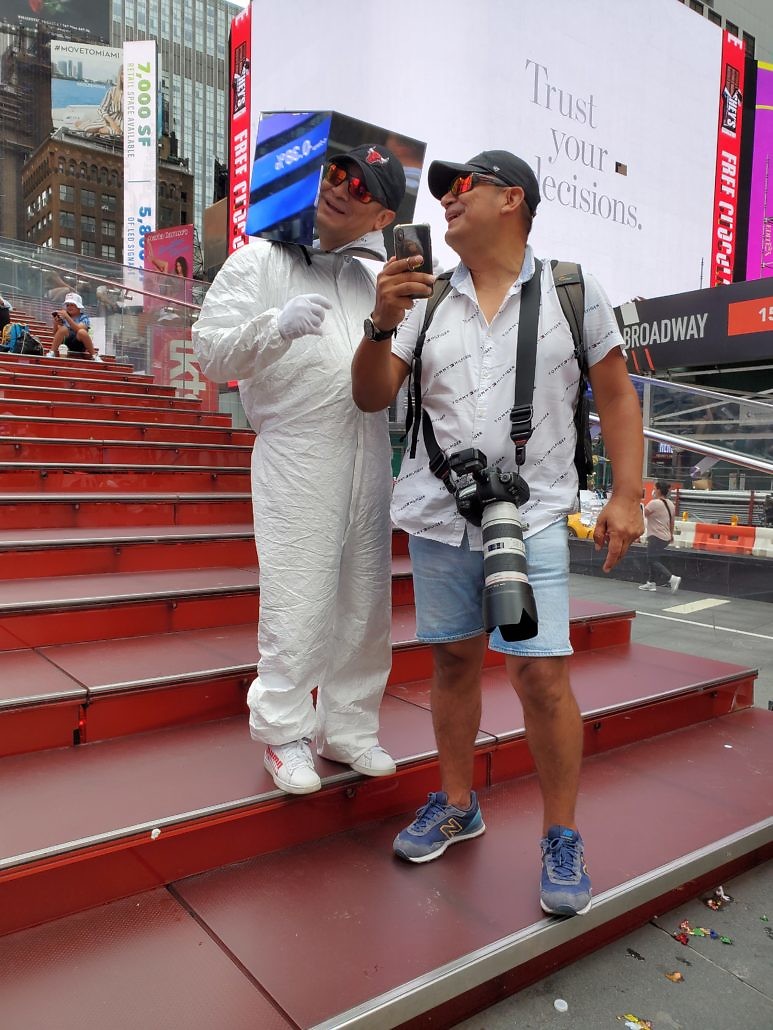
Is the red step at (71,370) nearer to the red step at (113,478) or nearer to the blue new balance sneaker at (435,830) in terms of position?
the red step at (113,478)

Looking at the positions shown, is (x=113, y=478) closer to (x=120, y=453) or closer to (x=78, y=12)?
(x=120, y=453)

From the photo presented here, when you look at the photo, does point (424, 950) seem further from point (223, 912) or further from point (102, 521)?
point (102, 521)

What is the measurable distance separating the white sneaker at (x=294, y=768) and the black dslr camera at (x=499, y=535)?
0.64 meters

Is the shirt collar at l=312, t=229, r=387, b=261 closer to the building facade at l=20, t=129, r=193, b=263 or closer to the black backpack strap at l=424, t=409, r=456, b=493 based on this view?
the black backpack strap at l=424, t=409, r=456, b=493

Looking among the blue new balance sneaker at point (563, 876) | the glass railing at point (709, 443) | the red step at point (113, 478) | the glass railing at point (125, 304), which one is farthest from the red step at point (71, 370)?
the blue new balance sneaker at point (563, 876)

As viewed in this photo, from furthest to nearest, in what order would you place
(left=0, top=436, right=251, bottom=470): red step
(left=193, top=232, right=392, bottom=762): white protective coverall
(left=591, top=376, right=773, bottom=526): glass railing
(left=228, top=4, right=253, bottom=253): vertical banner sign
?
(left=228, top=4, right=253, bottom=253): vertical banner sign, (left=591, top=376, right=773, bottom=526): glass railing, (left=0, top=436, right=251, bottom=470): red step, (left=193, top=232, right=392, bottom=762): white protective coverall

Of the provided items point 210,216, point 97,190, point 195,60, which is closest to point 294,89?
point 210,216

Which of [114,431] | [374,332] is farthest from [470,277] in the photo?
[114,431]

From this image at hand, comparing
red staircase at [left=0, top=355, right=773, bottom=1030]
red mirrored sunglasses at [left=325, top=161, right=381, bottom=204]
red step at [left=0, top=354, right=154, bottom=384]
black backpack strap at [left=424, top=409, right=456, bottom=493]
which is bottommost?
red staircase at [left=0, top=355, right=773, bottom=1030]

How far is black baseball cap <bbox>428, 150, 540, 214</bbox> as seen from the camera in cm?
169

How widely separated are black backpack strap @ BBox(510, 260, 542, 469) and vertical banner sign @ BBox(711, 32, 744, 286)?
48.8 feet

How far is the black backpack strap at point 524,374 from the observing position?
1.65 m

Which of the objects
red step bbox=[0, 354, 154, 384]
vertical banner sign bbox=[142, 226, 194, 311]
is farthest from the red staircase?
vertical banner sign bbox=[142, 226, 194, 311]

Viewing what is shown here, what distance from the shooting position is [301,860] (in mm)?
1875
